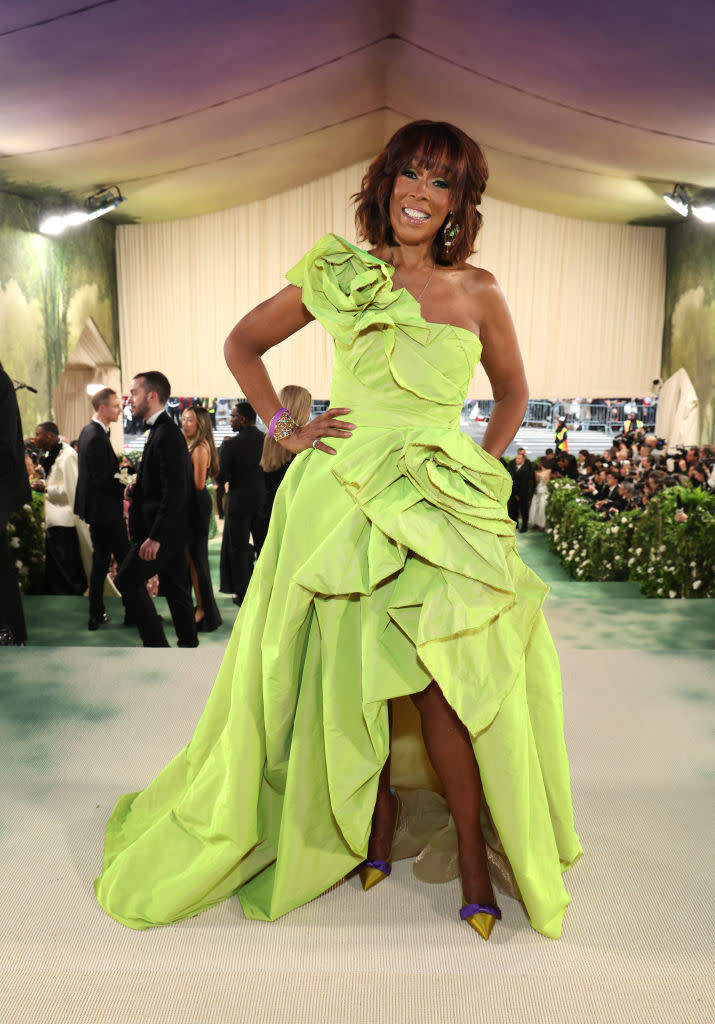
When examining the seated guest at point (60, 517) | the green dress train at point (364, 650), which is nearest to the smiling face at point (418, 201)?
the green dress train at point (364, 650)

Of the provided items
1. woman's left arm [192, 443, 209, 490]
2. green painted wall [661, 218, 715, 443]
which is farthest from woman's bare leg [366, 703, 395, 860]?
green painted wall [661, 218, 715, 443]

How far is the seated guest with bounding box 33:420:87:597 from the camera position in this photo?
569 centimetres

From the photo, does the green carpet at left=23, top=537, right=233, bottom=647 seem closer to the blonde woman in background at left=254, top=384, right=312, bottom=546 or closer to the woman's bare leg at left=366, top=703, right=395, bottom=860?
the blonde woman in background at left=254, top=384, right=312, bottom=546

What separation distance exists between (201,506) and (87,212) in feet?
25.4

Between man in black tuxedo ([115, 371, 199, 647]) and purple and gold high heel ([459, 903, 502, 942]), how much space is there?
2.60 meters

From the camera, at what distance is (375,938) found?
154cm

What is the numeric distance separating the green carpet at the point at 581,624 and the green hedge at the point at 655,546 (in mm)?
456

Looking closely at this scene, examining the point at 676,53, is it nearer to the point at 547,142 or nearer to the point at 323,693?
the point at 547,142

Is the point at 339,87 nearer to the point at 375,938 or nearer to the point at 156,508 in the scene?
the point at 156,508

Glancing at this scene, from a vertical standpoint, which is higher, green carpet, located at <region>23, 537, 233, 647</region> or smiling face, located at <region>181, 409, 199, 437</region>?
smiling face, located at <region>181, 409, 199, 437</region>

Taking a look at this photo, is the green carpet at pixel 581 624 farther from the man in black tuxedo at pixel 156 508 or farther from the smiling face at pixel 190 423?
the smiling face at pixel 190 423

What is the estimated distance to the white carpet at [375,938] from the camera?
138 cm

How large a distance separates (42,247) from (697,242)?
976 cm

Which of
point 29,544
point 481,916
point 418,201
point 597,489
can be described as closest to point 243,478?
point 29,544
